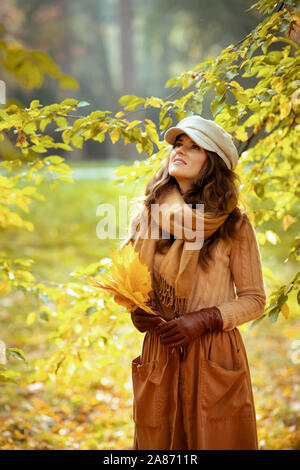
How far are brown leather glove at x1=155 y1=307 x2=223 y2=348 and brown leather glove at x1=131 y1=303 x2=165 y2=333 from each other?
0.09 ft

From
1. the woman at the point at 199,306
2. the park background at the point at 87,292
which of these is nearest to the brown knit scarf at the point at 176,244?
the woman at the point at 199,306

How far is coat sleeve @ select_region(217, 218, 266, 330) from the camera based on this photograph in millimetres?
1974

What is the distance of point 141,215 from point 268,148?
1.18m

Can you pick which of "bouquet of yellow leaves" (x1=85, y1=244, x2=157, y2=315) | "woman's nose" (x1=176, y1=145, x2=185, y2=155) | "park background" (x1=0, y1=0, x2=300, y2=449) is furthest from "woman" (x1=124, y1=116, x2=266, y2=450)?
"park background" (x1=0, y1=0, x2=300, y2=449)

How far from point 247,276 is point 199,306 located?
241 mm

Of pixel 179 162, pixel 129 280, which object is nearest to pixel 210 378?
pixel 129 280

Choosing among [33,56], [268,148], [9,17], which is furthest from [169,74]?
[33,56]

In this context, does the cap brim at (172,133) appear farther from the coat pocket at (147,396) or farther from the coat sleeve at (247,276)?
the coat pocket at (147,396)

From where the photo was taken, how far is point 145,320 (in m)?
1.93

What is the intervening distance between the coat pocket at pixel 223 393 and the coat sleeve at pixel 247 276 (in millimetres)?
185

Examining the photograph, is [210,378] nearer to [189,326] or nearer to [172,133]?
[189,326]

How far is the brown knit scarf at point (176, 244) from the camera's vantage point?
1.94m

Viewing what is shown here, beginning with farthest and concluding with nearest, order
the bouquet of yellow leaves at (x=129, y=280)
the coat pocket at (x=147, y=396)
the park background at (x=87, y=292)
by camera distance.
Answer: the park background at (x=87, y=292)
the coat pocket at (x=147, y=396)
the bouquet of yellow leaves at (x=129, y=280)

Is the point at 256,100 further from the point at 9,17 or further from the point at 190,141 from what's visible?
the point at 9,17
